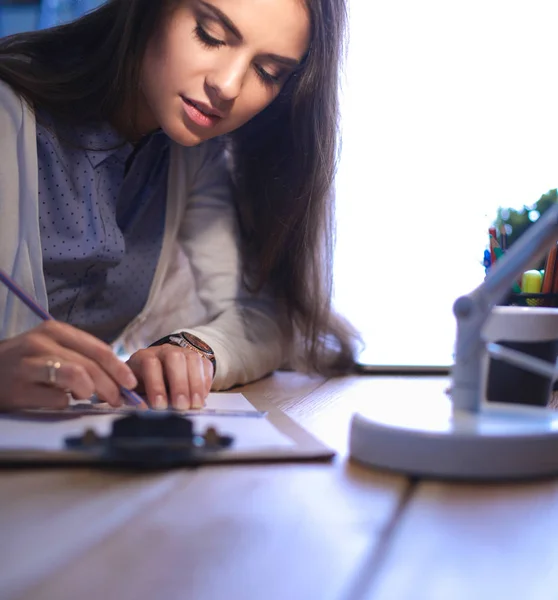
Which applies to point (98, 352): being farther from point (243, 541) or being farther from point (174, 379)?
point (243, 541)

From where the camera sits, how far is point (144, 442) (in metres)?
0.58

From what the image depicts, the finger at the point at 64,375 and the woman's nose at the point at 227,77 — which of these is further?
the woman's nose at the point at 227,77

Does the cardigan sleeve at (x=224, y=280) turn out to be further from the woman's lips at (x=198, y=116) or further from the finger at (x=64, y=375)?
the finger at (x=64, y=375)

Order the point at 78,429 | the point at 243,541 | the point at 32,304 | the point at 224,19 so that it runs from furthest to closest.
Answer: the point at 224,19 < the point at 32,304 < the point at 78,429 < the point at 243,541

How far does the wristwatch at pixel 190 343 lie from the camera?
110cm

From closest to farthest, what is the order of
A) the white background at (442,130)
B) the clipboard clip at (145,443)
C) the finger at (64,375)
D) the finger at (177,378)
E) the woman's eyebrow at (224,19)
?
the clipboard clip at (145,443) < the finger at (64,375) < the finger at (177,378) < the woman's eyebrow at (224,19) < the white background at (442,130)

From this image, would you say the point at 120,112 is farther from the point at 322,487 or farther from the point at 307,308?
the point at 322,487

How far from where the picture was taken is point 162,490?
540mm

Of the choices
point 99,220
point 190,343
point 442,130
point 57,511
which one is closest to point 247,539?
point 57,511

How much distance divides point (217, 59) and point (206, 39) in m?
0.03

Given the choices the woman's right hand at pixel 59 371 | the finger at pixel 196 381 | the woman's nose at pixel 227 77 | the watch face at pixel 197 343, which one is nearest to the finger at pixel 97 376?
the woman's right hand at pixel 59 371

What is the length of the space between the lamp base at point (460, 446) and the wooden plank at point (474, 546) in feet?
0.04

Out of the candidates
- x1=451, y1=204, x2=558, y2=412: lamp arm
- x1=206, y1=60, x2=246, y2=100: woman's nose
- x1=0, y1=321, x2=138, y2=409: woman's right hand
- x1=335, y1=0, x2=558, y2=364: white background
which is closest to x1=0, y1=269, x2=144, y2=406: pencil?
x1=0, y1=321, x2=138, y2=409: woman's right hand

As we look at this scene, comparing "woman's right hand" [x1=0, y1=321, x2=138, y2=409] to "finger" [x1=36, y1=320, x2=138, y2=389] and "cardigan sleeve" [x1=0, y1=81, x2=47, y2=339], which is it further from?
"cardigan sleeve" [x1=0, y1=81, x2=47, y2=339]
